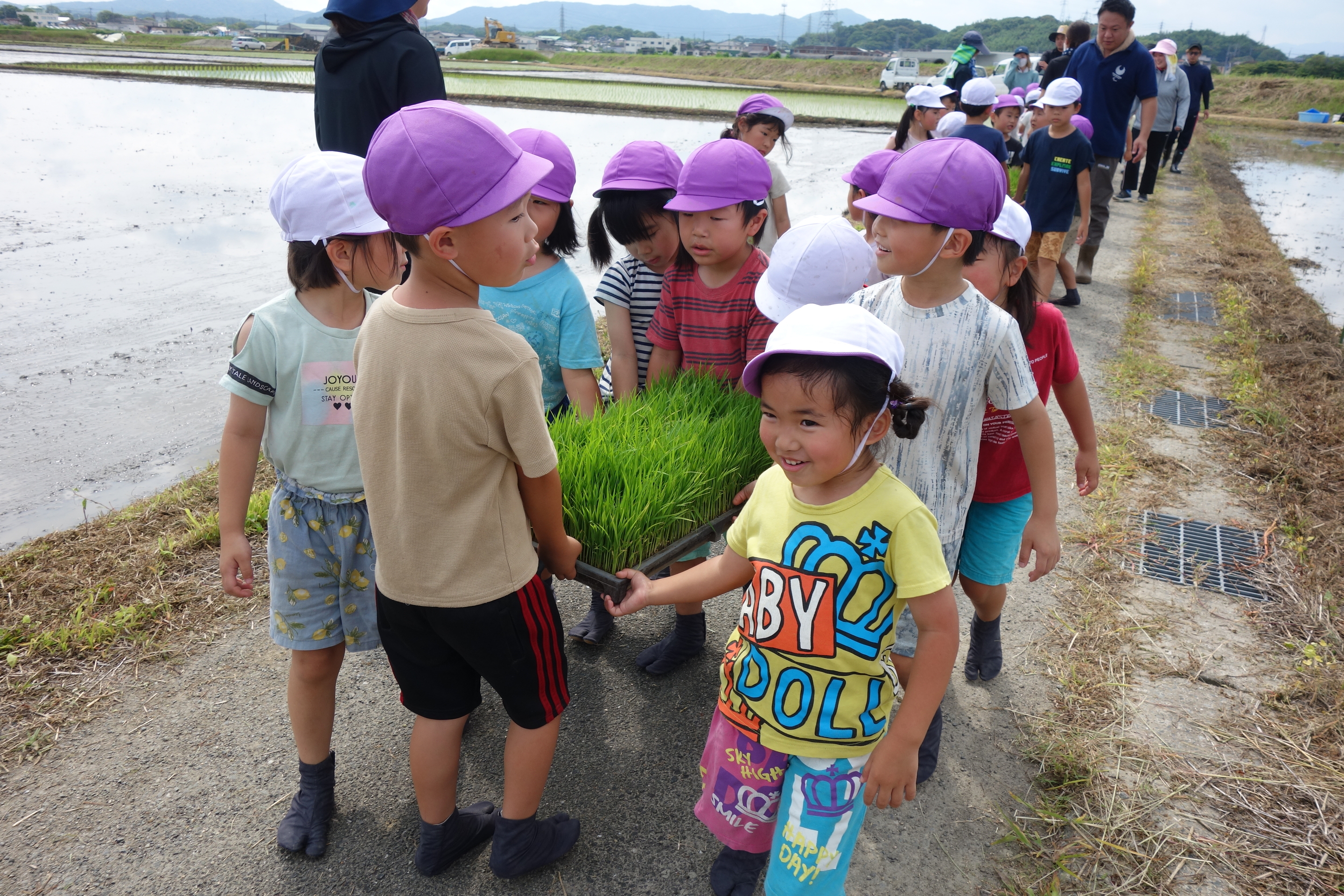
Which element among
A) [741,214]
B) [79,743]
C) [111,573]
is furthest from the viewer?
[111,573]

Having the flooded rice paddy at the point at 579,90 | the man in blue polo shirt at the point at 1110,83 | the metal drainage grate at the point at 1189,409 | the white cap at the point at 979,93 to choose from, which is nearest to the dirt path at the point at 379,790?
the metal drainage grate at the point at 1189,409

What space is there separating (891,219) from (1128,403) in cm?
381

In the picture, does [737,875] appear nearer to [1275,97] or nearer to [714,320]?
[714,320]

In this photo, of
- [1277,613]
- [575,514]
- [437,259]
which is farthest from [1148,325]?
[437,259]

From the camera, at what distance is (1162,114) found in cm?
1159

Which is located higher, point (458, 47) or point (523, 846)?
point (458, 47)

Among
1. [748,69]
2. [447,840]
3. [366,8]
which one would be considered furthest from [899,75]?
[447,840]

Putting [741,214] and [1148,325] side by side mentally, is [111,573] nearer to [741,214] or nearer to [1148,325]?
[741,214]

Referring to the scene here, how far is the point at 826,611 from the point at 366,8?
2568 mm

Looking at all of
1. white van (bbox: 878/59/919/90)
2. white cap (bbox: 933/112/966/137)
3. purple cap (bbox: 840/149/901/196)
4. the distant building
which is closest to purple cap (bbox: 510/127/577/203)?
purple cap (bbox: 840/149/901/196)

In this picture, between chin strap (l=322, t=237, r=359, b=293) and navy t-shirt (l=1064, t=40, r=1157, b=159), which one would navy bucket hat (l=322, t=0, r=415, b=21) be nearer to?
chin strap (l=322, t=237, r=359, b=293)

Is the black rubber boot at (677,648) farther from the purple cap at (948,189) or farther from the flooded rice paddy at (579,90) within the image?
the flooded rice paddy at (579,90)

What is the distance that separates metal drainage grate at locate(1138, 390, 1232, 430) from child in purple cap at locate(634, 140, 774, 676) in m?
3.37

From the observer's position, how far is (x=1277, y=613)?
2.99 meters
